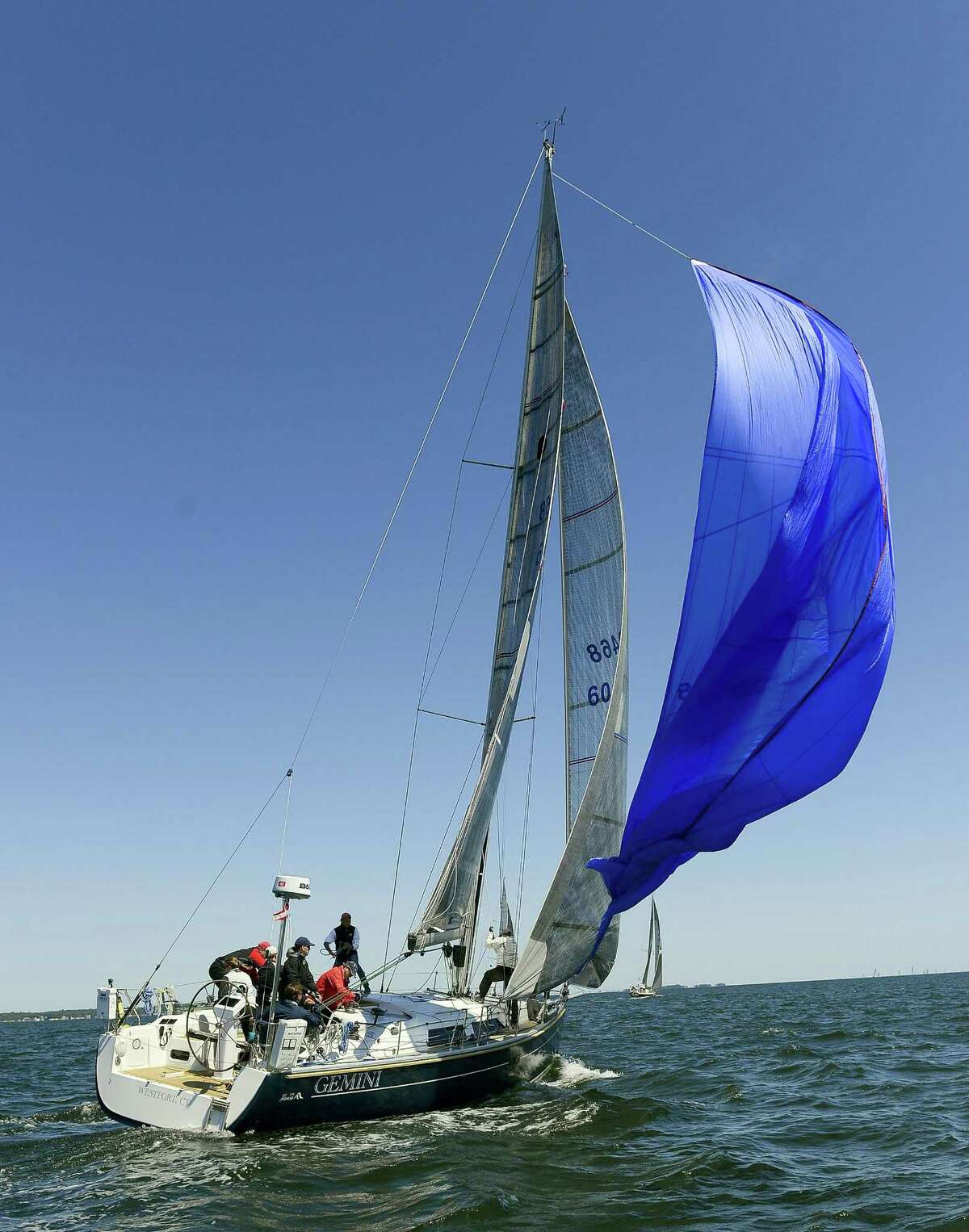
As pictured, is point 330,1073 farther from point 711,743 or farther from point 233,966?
point 711,743

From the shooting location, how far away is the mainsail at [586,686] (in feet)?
40.3

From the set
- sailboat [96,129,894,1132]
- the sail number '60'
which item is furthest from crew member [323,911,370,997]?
the sail number '60'

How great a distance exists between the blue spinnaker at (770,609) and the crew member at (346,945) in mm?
5651

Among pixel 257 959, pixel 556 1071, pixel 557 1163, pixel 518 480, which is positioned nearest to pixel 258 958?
pixel 257 959

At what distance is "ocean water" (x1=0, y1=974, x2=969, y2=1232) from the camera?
26.9 ft

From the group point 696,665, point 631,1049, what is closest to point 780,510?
point 696,665

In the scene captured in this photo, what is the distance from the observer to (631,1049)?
2356 centimetres

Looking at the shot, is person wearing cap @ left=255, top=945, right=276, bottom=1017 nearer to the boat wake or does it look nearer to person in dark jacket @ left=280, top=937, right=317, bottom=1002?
person in dark jacket @ left=280, top=937, right=317, bottom=1002

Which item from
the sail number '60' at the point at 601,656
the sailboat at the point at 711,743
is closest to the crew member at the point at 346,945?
the sailboat at the point at 711,743

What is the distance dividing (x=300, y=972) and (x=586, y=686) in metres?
6.76

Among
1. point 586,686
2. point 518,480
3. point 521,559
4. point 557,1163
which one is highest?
point 518,480

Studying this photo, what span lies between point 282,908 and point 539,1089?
20.6 feet

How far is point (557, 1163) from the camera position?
10008 mm

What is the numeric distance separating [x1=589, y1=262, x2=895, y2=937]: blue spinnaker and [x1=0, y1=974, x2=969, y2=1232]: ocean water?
2853 millimetres
